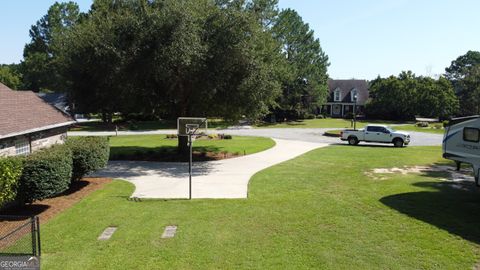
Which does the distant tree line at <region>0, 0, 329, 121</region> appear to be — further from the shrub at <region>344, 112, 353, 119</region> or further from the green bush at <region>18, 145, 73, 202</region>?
the shrub at <region>344, 112, 353, 119</region>

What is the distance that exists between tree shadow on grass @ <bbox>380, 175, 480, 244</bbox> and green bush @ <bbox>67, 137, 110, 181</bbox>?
1132 centimetres

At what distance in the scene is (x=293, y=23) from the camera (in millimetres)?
57250

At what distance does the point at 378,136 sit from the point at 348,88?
46.2 metres

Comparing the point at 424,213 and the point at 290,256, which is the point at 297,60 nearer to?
the point at 424,213

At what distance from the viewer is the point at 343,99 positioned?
74000 millimetres

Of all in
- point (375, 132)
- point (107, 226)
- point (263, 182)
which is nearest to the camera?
point (107, 226)

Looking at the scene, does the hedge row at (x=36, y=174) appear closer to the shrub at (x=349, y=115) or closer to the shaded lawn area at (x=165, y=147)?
the shaded lawn area at (x=165, y=147)

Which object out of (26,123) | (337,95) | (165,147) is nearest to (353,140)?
(165,147)

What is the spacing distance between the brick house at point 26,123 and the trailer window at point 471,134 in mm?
15920

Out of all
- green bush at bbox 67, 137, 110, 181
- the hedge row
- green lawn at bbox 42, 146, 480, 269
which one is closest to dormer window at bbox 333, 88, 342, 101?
green lawn at bbox 42, 146, 480, 269

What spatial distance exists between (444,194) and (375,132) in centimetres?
1731

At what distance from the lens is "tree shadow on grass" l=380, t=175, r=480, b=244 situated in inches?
430

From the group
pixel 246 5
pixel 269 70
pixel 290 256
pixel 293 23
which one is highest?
pixel 293 23

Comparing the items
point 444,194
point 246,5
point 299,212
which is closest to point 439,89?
point 246,5
